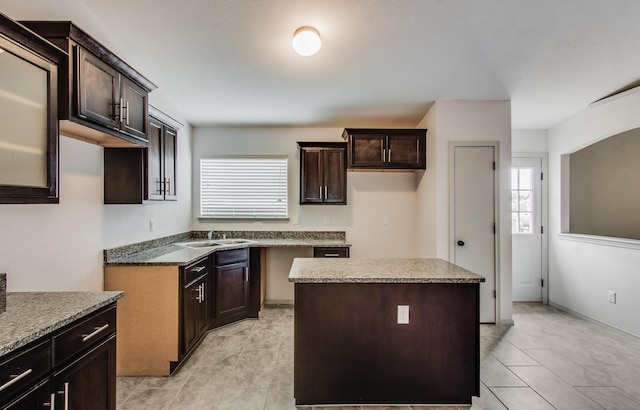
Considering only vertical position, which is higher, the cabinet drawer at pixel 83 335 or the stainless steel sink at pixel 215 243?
the stainless steel sink at pixel 215 243

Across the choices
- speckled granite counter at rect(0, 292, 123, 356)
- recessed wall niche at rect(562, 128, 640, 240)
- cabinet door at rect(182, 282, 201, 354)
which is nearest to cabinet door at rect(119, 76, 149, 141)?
speckled granite counter at rect(0, 292, 123, 356)

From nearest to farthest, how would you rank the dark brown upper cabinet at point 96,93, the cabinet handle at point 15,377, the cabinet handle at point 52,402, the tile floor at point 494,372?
the cabinet handle at point 15,377, the cabinet handle at point 52,402, the dark brown upper cabinet at point 96,93, the tile floor at point 494,372

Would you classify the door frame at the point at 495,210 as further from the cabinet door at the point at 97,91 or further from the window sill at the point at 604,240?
the cabinet door at the point at 97,91

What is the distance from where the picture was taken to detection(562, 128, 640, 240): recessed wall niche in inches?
146

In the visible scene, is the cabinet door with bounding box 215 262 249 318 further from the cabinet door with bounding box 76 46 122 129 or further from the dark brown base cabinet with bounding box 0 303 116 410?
the cabinet door with bounding box 76 46 122 129

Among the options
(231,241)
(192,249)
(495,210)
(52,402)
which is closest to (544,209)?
(495,210)

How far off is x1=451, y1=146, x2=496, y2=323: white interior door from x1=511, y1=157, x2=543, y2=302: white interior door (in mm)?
1144

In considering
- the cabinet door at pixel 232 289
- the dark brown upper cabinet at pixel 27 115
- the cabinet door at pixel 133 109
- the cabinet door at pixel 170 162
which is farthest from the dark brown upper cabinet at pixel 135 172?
the cabinet door at pixel 232 289

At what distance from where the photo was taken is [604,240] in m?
3.50

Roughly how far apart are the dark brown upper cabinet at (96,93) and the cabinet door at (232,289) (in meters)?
1.66

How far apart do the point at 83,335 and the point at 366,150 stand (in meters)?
3.23

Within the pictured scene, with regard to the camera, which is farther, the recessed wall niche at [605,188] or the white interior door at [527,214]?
the white interior door at [527,214]

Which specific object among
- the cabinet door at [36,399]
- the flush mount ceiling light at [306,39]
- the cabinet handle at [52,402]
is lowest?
the cabinet handle at [52,402]

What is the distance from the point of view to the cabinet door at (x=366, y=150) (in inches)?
150
